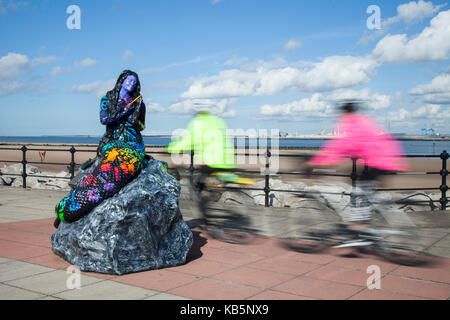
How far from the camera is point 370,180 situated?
5242mm

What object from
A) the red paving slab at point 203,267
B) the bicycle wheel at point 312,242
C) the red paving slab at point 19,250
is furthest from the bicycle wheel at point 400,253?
the red paving slab at point 19,250

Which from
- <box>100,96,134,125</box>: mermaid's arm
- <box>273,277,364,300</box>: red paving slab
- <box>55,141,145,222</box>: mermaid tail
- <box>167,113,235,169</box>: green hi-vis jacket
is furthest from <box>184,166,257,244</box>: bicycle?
<box>273,277,364,300</box>: red paving slab

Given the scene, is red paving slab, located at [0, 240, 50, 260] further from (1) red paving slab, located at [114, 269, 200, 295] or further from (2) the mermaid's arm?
(2) the mermaid's arm

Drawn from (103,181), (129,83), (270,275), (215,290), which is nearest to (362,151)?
(270,275)

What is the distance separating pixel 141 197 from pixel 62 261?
1.25 meters

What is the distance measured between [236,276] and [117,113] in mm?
2190

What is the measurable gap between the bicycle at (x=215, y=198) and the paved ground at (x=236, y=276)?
0.23 meters

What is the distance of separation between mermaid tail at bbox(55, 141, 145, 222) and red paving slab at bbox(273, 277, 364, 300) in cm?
195

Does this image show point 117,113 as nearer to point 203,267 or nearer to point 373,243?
point 203,267

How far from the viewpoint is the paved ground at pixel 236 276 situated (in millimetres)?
3969

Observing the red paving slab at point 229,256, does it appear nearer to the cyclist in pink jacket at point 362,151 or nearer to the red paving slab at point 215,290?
the red paving slab at point 215,290

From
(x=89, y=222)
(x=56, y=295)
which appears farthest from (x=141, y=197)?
(x=56, y=295)
